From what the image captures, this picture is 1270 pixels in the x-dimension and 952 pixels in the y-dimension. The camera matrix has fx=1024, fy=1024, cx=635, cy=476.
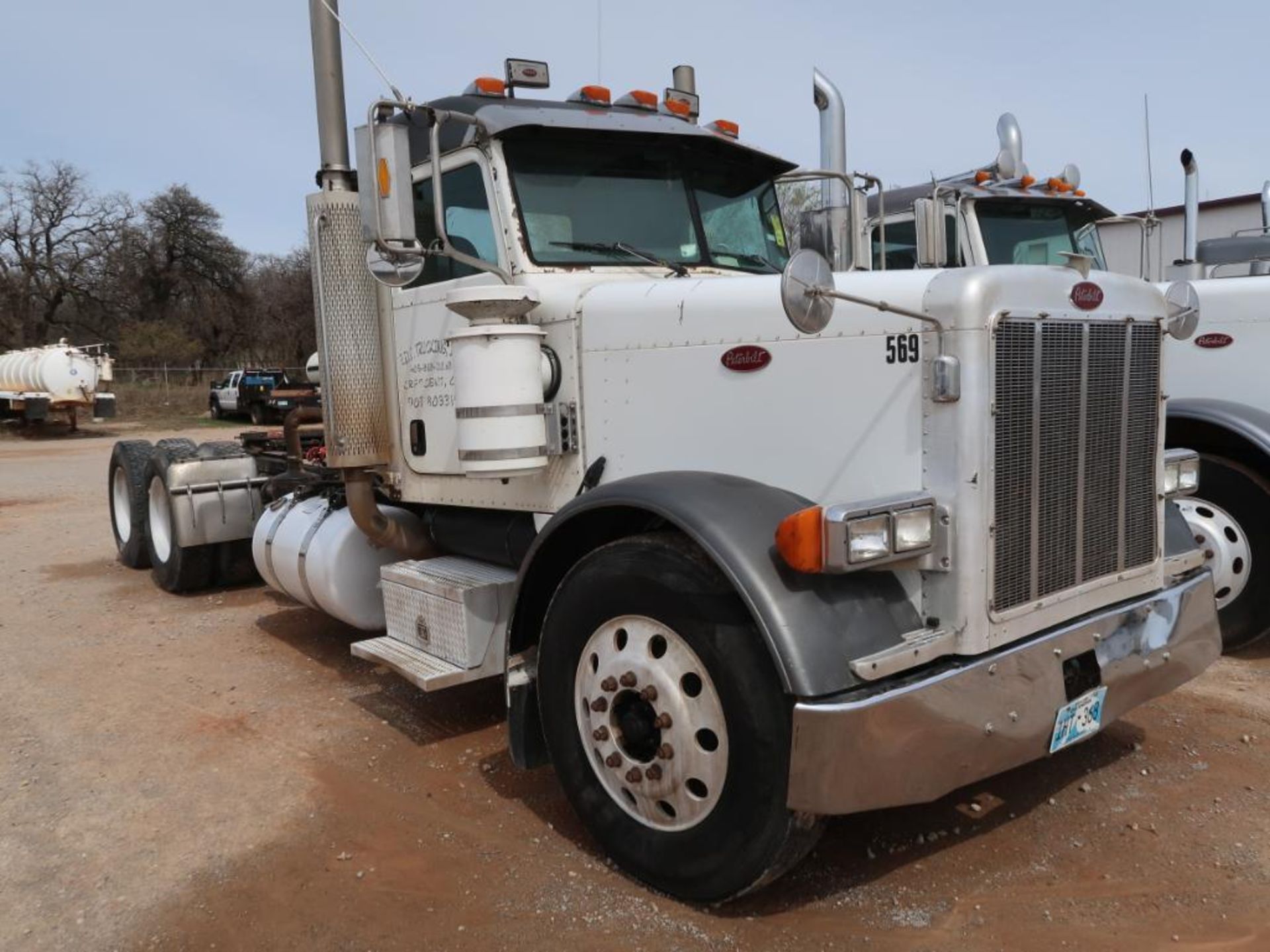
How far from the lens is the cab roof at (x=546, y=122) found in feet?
13.6

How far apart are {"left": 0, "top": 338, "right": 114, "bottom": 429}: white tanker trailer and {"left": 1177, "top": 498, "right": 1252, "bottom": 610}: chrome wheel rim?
2530 cm

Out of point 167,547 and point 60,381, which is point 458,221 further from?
point 60,381

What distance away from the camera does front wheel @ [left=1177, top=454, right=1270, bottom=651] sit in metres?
5.43

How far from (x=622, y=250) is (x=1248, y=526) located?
12.3ft

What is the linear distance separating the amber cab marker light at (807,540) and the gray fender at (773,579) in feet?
0.30

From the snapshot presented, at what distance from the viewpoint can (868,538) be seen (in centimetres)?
276

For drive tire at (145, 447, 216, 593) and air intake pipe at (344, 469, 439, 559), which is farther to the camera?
drive tire at (145, 447, 216, 593)

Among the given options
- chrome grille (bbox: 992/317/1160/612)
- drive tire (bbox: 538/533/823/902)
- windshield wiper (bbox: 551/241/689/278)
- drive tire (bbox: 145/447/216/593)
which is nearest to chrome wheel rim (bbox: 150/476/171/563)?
drive tire (bbox: 145/447/216/593)

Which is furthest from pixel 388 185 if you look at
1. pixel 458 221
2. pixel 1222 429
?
pixel 1222 429

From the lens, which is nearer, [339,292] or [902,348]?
[902,348]

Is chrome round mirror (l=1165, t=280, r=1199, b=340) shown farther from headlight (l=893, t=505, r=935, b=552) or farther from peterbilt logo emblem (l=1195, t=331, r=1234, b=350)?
peterbilt logo emblem (l=1195, t=331, r=1234, b=350)

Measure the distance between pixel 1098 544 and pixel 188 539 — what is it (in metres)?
6.32

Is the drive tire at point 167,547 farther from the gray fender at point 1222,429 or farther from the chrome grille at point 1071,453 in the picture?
the gray fender at point 1222,429

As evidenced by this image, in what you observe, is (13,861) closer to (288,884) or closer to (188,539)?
(288,884)
